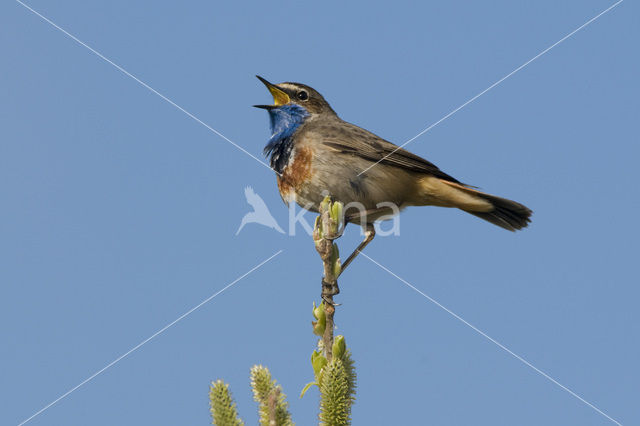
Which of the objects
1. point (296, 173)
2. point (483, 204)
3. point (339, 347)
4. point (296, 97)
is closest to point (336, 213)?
point (339, 347)

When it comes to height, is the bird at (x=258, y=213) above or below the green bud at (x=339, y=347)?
above

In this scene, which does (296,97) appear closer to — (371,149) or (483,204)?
(371,149)

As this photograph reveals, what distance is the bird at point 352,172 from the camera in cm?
720

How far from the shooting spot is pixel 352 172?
7.27 metres

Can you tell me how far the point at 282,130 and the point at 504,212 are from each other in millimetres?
2677

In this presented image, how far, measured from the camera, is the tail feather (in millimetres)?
7777

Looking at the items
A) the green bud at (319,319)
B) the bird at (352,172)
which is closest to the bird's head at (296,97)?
the bird at (352,172)

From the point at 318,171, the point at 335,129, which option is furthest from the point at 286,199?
the point at 335,129

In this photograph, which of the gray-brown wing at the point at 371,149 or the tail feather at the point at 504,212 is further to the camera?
the tail feather at the point at 504,212

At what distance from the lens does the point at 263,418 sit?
11.3 feet

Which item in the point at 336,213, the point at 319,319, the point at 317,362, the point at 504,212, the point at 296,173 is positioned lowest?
the point at 317,362

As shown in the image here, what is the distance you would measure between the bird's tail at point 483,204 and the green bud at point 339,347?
439 centimetres

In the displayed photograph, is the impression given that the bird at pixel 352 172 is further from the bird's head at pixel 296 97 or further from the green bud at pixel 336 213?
the green bud at pixel 336 213

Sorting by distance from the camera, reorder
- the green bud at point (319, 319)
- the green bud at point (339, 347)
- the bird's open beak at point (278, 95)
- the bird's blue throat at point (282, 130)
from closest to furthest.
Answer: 1. the green bud at point (339, 347)
2. the green bud at point (319, 319)
3. the bird's blue throat at point (282, 130)
4. the bird's open beak at point (278, 95)
